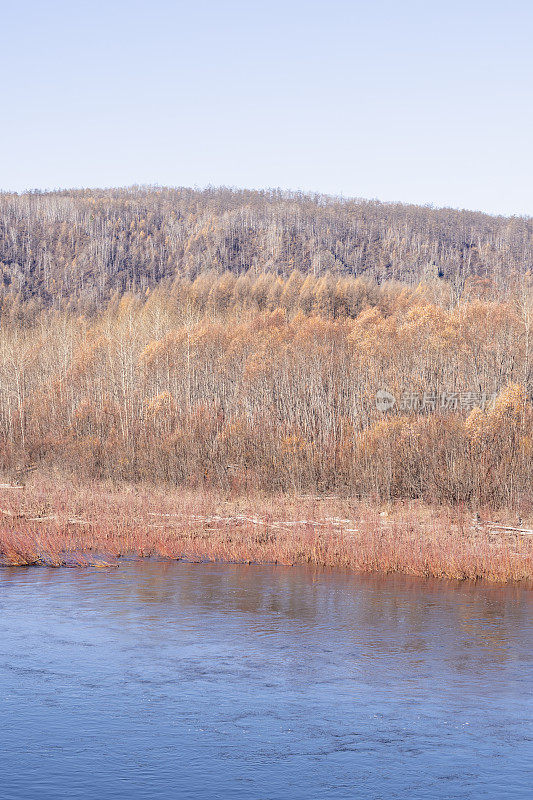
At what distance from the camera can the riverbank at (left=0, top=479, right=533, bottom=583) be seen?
1535 centimetres

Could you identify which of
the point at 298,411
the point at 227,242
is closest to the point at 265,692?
the point at 298,411

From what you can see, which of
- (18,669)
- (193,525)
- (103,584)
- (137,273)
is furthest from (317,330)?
(137,273)

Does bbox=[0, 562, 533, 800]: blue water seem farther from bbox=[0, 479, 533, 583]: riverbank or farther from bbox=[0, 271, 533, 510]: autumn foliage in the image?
Result: bbox=[0, 271, 533, 510]: autumn foliage

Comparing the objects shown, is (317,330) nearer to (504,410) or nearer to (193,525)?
(504,410)

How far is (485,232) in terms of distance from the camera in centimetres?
12056

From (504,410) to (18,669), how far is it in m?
16.5

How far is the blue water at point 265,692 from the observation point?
7176 millimetres

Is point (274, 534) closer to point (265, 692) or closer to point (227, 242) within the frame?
point (265, 692)

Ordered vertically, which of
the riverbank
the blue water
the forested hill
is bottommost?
the riverbank

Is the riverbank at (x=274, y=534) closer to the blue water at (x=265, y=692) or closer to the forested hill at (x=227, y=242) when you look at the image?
the blue water at (x=265, y=692)

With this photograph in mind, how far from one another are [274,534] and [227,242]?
326ft

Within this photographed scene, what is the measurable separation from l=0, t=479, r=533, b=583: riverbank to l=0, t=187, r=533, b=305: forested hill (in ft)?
257

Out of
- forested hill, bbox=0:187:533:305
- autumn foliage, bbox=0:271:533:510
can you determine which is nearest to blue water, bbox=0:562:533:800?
autumn foliage, bbox=0:271:533:510

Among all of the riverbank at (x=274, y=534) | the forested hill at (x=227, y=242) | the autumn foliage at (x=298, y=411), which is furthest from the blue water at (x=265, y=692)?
the forested hill at (x=227, y=242)
